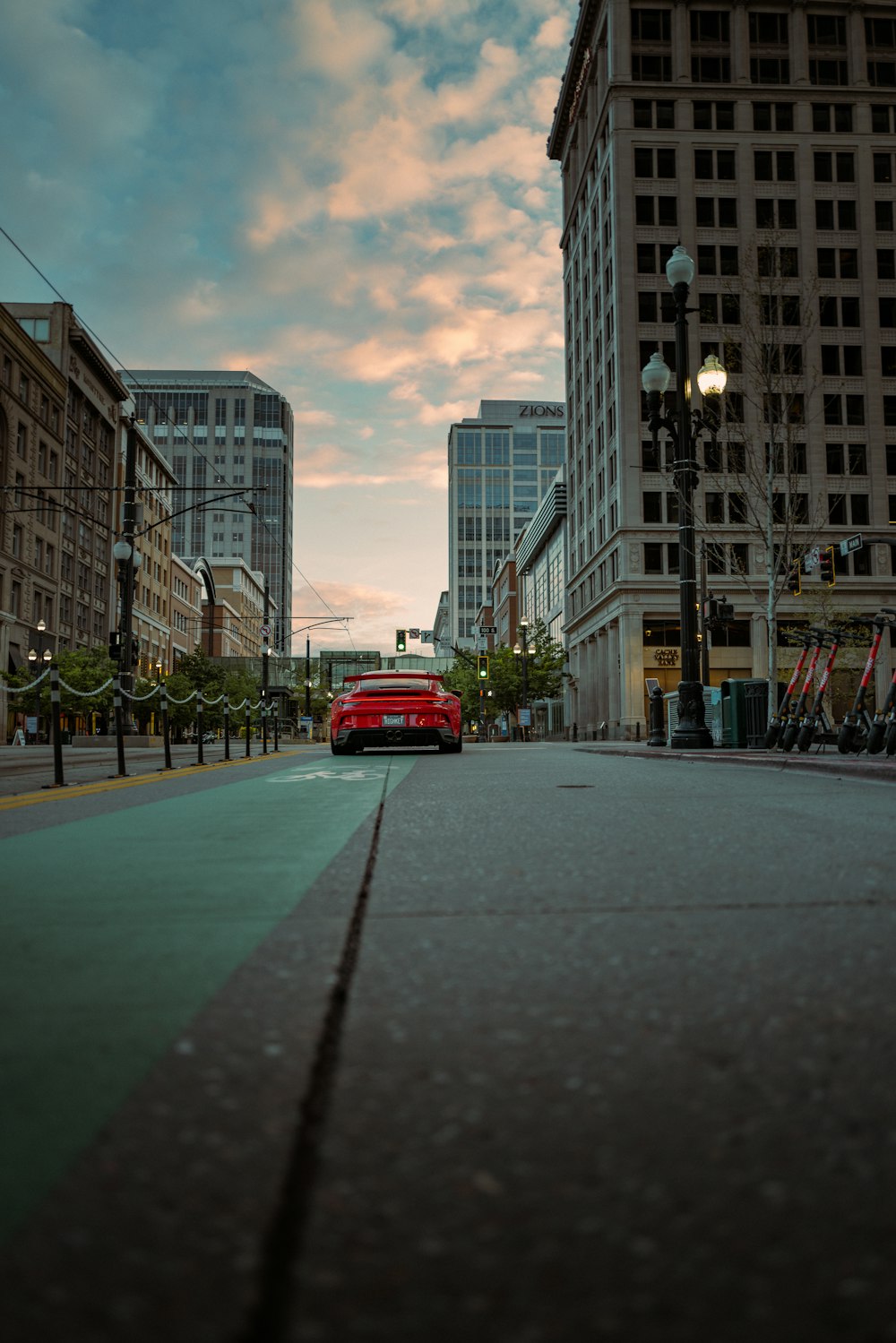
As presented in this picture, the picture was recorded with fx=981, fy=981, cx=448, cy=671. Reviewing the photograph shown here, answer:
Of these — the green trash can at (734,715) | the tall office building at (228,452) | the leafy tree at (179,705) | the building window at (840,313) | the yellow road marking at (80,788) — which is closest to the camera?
the yellow road marking at (80,788)

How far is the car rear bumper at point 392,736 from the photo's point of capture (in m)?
16.5

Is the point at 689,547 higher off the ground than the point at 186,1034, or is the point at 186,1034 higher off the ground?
the point at 689,547

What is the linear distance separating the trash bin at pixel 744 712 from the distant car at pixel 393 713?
5.75 metres

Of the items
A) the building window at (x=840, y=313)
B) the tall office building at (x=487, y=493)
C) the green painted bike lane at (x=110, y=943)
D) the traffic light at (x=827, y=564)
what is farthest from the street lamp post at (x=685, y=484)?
the tall office building at (x=487, y=493)

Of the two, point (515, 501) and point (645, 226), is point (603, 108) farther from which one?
point (515, 501)

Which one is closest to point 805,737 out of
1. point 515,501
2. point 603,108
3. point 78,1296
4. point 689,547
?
point 689,547

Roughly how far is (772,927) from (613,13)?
6959 cm

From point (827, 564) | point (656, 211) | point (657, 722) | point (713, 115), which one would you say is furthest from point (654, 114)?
point (827, 564)

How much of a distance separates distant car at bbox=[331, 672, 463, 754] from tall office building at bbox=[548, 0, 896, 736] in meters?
34.0

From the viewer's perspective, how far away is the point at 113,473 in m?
73.9

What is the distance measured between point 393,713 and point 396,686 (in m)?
0.55

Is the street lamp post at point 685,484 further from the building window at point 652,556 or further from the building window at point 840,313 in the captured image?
the building window at point 840,313

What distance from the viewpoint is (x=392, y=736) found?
54.9 feet

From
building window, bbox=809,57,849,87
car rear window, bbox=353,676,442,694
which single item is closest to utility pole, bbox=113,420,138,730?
car rear window, bbox=353,676,442,694
